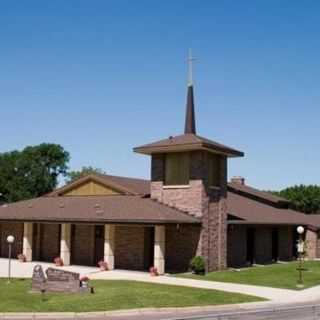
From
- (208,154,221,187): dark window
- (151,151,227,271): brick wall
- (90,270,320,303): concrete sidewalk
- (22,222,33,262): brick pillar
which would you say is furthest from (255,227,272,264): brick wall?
(22,222,33,262): brick pillar

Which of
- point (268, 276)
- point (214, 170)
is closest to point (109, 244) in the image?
point (214, 170)

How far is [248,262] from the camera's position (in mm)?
35750

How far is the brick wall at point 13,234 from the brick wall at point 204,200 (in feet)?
29.4

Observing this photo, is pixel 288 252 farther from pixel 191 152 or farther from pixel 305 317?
pixel 305 317

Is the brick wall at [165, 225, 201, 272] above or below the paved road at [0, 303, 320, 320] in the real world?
above

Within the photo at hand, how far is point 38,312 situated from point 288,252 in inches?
1092

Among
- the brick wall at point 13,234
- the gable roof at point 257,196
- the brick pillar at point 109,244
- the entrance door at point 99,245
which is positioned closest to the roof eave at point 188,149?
the brick pillar at point 109,244

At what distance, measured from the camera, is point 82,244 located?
32.9 m

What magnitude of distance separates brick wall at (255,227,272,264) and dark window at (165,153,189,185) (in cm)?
805

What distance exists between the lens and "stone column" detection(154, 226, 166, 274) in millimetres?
28406

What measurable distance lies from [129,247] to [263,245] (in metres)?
10.9

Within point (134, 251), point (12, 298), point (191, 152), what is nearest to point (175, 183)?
point (191, 152)

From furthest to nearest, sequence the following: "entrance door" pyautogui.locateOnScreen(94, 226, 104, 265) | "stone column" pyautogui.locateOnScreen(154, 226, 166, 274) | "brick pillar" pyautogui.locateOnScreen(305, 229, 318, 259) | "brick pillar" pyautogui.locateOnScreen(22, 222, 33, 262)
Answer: "brick pillar" pyautogui.locateOnScreen(305, 229, 318, 259) < "brick pillar" pyautogui.locateOnScreen(22, 222, 33, 262) < "entrance door" pyautogui.locateOnScreen(94, 226, 104, 265) < "stone column" pyautogui.locateOnScreen(154, 226, 166, 274)

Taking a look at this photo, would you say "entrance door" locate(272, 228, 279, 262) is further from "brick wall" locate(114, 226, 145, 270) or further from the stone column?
the stone column
